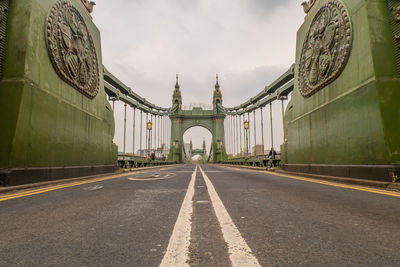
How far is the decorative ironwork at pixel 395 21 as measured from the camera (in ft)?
21.4

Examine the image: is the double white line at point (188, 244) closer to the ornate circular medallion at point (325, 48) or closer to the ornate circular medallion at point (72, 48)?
the ornate circular medallion at point (325, 48)

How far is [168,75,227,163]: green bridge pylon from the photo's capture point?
6518 cm

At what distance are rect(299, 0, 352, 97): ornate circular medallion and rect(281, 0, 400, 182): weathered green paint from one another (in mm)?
283

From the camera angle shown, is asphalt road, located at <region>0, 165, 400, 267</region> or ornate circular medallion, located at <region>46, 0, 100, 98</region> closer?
asphalt road, located at <region>0, 165, 400, 267</region>

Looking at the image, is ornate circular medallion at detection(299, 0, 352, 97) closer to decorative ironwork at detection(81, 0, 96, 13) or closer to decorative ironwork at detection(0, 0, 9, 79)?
decorative ironwork at detection(0, 0, 9, 79)

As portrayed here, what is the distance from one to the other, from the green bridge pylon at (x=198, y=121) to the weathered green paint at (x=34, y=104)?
54.8 m

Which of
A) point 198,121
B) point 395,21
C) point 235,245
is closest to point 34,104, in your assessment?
point 235,245

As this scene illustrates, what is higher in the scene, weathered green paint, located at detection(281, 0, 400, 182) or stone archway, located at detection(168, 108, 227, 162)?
stone archway, located at detection(168, 108, 227, 162)

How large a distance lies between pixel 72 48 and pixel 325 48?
10.5 metres

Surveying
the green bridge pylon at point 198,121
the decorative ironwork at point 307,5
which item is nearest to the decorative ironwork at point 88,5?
the decorative ironwork at point 307,5

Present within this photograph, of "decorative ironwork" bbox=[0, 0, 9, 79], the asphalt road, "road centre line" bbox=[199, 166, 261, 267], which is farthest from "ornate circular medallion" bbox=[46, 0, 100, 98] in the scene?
"road centre line" bbox=[199, 166, 261, 267]

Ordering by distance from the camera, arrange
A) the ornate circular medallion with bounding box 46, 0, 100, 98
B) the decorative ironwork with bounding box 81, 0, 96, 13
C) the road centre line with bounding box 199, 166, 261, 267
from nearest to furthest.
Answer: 1. the road centre line with bounding box 199, 166, 261, 267
2. the ornate circular medallion with bounding box 46, 0, 100, 98
3. the decorative ironwork with bounding box 81, 0, 96, 13

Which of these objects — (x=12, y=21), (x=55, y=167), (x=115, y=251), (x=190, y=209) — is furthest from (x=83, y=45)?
(x=115, y=251)

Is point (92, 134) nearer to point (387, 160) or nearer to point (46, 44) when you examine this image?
point (46, 44)
